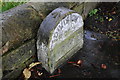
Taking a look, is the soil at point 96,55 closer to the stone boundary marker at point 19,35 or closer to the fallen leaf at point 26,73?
the fallen leaf at point 26,73

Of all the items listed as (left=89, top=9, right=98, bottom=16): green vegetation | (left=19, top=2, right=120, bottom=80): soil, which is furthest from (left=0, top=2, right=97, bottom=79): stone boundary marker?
(left=89, top=9, right=98, bottom=16): green vegetation

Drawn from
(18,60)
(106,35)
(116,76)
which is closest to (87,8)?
(106,35)

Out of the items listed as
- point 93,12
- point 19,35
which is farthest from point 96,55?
point 93,12

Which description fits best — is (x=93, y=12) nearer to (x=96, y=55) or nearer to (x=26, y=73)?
(x=96, y=55)

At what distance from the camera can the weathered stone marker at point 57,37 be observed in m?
2.17

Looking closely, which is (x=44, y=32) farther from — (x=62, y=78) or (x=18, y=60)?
A: (x=62, y=78)

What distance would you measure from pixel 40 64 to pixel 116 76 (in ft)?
4.51

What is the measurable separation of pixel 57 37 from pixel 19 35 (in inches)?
22.6

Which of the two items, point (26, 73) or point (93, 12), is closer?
point (26, 73)

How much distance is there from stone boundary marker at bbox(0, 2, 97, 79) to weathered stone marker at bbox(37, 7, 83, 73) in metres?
0.16

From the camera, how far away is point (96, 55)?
3.01m

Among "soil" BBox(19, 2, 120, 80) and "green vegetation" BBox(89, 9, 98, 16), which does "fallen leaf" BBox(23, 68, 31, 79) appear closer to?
"soil" BBox(19, 2, 120, 80)

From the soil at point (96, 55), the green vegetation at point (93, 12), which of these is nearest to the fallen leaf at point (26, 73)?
the soil at point (96, 55)

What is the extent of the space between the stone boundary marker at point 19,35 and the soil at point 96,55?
0.33 m
